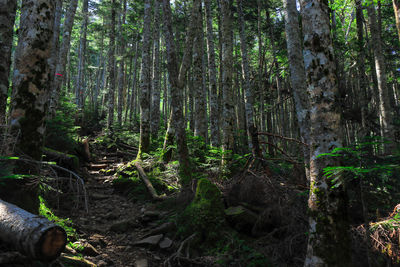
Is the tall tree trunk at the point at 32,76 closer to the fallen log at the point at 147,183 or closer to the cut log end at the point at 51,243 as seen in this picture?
the cut log end at the point at 51,243

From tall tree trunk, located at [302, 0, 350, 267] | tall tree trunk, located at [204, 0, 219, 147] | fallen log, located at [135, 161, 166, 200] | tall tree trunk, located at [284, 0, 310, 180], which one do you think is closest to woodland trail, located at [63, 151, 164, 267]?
fallen log, located at [135, 161, 166, 200]

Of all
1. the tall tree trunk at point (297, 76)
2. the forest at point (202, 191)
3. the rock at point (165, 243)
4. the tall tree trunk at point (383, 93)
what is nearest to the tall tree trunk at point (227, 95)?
the forest at point (202, 191)

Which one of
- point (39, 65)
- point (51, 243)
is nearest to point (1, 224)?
point (51, 243)

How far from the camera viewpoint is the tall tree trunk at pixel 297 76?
5992 mm

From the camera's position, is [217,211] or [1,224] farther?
[217,211]

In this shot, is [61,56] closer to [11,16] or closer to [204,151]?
[11,16]

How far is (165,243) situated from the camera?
15.5 ft

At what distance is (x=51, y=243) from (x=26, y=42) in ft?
10.4

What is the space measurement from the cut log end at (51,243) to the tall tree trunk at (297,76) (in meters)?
5.17

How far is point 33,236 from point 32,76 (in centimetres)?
259

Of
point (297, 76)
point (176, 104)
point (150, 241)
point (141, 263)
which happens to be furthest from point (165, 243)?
point (297, 76)

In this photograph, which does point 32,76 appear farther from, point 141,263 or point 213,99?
point 213,99

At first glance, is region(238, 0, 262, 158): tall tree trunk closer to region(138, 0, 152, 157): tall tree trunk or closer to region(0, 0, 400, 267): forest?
region(0, 0, 400, 267): forest

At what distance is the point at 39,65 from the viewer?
12.3 ft
